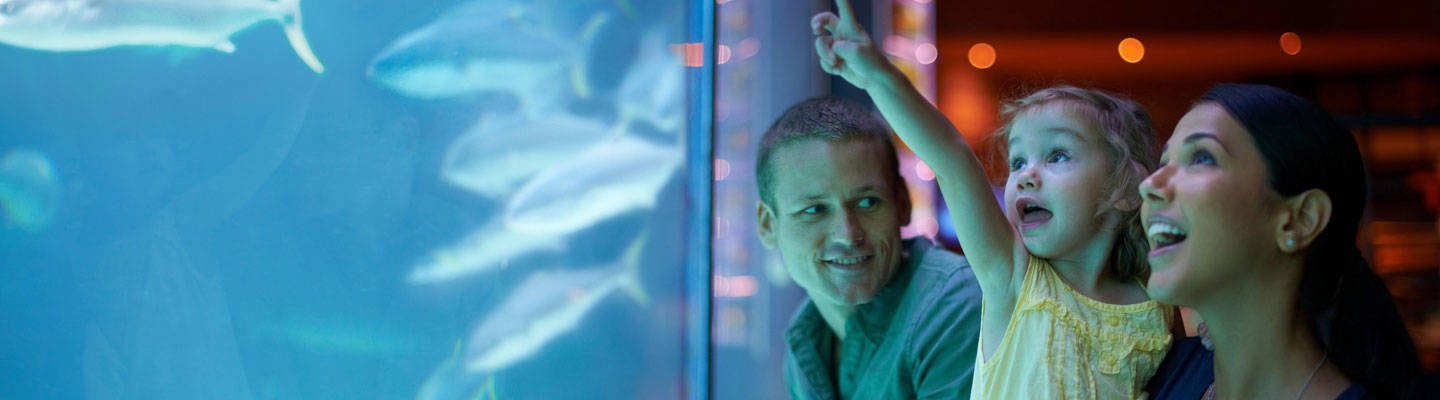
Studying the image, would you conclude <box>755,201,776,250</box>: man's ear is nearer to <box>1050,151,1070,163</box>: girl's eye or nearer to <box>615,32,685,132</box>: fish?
<box>615,32,685,132</box>: fish

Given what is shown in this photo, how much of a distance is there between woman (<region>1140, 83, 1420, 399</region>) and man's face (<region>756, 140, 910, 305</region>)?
0.57 meters

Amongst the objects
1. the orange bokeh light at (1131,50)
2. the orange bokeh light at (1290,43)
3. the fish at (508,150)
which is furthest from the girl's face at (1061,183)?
the orange bokeh light at (1290,43)

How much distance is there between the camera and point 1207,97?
1.01 metres

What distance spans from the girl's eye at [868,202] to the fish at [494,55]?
1.69 ft

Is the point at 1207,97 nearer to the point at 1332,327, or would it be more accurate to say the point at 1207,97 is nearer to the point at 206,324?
the point at 1332,327

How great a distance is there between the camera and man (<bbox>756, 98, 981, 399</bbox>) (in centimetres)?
145

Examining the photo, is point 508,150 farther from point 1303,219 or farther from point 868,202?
point 1303,219

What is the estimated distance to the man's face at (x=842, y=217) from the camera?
151 centimetres

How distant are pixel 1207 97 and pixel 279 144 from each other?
104 cm

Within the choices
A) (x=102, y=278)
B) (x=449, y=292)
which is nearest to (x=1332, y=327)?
(x=449, y=292)

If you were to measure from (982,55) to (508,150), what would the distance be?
8.55ft

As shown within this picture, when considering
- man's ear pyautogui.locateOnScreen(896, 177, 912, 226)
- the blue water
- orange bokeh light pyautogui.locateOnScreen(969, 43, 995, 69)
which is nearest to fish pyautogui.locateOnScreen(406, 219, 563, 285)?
the blue water

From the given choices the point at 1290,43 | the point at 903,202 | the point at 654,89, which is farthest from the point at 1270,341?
the point at 1290,43

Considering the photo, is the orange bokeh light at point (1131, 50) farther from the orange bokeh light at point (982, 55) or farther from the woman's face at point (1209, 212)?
the woman's face at point (1209, 212)
